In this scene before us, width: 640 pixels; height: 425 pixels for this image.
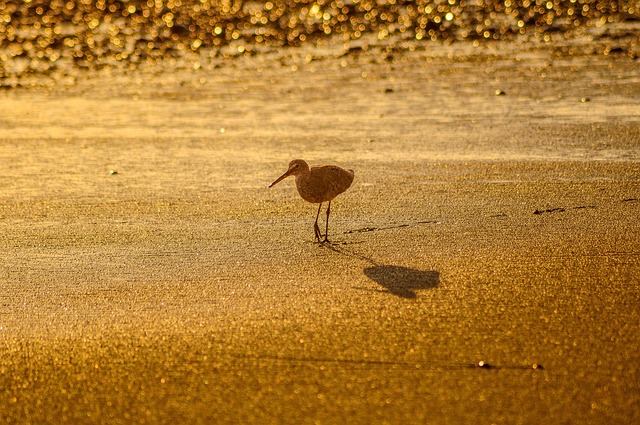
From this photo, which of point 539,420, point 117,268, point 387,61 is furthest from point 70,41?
point 539,420

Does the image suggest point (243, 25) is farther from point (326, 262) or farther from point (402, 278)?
point (402, 278)

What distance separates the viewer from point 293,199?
271 inches

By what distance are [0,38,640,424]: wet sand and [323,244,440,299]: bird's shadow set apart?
0.02 m

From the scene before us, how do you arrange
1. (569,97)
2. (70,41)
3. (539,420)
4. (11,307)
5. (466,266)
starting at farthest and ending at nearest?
(70,41), (569,97), (466,266), (11,307), (539,420)

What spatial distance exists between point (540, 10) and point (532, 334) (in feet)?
42.4

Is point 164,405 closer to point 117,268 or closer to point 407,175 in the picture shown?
point 117,268

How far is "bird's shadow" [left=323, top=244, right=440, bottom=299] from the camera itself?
4871 mm

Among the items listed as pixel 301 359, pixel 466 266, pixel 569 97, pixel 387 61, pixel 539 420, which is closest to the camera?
pixel 539 420

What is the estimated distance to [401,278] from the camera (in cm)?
507

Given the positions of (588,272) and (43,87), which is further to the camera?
(43,87)

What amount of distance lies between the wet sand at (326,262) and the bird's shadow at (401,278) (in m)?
0.02

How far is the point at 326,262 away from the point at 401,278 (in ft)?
1.65

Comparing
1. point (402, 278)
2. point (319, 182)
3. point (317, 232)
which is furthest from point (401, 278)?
point (319, 182)

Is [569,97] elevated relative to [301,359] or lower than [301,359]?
lower
